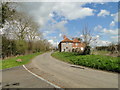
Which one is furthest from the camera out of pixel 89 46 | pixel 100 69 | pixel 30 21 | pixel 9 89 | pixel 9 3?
pixel 30 21

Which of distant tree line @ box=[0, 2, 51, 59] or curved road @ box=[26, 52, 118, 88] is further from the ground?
distant tree line @ box=[0, 2, 51, 59]

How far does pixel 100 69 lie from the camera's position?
9695 millimetres

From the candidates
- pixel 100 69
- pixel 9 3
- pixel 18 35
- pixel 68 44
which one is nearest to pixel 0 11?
pixel 9 3

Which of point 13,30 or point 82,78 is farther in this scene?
point 13,30

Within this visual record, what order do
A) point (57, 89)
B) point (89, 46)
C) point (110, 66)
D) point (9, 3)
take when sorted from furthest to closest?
point (89, 46) < point (9, 3) < point (110, 66) < point (57, 89)

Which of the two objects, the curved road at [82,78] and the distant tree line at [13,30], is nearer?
the curved road at [82,78]

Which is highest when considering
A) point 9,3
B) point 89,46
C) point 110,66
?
point 9,3

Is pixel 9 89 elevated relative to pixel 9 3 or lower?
lower

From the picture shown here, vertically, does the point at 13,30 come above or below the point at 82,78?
above

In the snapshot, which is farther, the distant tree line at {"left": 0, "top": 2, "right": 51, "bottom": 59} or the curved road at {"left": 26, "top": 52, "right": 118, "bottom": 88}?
the distant tree line at {"left": 0, "top": 2, "right": 51, "bottom": 59}

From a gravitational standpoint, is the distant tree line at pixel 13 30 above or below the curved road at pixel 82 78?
above

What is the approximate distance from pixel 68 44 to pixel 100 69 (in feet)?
141

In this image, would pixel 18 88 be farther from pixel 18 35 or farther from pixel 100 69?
pixel 18 35

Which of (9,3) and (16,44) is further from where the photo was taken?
(16,44)
